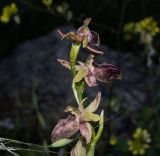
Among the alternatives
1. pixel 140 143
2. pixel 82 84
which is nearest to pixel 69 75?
pixel 140 143

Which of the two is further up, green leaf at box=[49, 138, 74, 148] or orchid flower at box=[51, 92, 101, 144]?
orchid flower at box=[51, 92, 101, 144]

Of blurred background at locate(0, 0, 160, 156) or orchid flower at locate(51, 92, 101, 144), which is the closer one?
orchid flower at locate(51, 92, 101, 144)

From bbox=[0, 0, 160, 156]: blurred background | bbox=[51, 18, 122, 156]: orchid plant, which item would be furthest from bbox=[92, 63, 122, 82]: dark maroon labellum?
bbox=[0, 0, 160, 156]: blurred background

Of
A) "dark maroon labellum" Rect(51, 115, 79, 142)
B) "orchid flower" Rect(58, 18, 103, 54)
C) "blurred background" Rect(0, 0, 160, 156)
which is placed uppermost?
"blurred background" Rect(0, 0, 160, 156)

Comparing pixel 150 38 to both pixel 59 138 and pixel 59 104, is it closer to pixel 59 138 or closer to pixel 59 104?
pixel 59 104

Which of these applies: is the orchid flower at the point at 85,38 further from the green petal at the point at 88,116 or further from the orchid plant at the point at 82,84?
the green petal at the point at 88,116

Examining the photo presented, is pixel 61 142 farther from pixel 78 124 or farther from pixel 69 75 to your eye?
pixel 69 75

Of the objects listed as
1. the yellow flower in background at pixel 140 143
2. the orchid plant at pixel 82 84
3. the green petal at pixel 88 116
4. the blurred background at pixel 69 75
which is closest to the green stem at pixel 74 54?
the orchid plant at pixel 82 84

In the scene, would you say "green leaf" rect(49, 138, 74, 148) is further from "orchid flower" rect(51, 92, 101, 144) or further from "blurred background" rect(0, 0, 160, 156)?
"blurred background" rect(0, 0, 160, 156)
